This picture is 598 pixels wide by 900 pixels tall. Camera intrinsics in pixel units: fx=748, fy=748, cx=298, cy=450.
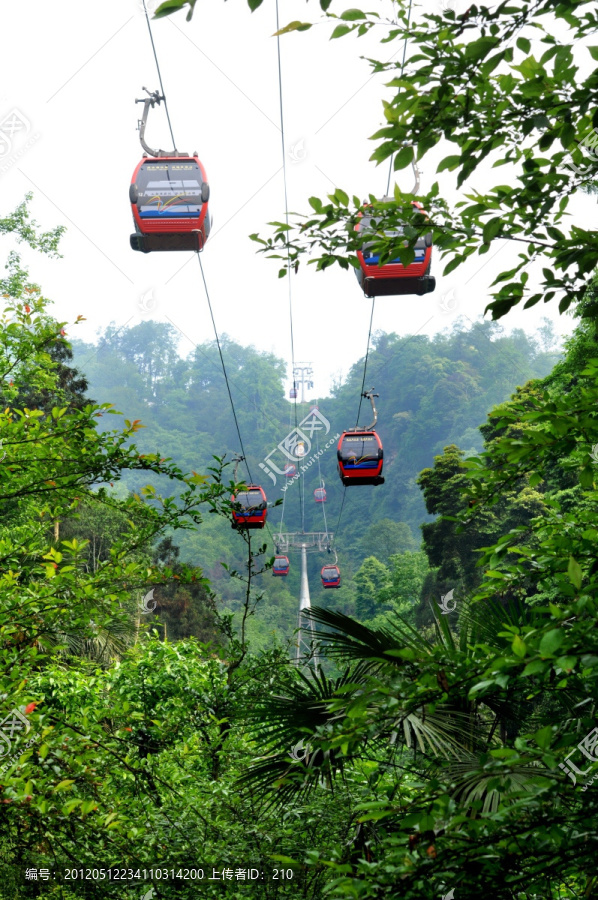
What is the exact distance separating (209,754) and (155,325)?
9591cm

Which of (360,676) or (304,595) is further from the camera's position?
(304,595)

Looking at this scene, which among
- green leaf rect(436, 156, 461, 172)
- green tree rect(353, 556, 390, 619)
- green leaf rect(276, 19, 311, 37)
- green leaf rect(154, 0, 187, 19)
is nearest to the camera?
green leaf rect(154, 0, 187, 19)

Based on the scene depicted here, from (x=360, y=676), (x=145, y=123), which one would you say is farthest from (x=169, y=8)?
(x=145, y=123)

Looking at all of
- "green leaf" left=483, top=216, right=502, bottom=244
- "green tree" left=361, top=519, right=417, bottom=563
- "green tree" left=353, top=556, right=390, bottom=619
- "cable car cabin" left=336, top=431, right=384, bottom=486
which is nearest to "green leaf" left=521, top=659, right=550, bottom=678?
"green leaf" left=483, top=216, right=502, bottom=244

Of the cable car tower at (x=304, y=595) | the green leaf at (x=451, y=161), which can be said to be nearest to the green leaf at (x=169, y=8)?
the green leaf at (x=451, y=161)

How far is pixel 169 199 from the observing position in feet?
30.8

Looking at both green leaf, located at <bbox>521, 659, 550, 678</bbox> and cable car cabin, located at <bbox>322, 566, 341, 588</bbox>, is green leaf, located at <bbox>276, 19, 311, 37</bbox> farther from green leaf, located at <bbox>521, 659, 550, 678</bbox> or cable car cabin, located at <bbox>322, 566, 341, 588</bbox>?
cable car cabin, located at <bbox>322, 566, 341, 588</bbox>

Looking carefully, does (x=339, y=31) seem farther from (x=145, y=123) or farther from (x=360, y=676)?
(x=145, y=123)

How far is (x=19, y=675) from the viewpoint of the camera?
3182 mm

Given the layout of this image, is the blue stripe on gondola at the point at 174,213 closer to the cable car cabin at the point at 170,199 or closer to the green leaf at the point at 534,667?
the cable car cabin at the point at 170,199

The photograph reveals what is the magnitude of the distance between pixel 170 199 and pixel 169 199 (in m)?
0.01

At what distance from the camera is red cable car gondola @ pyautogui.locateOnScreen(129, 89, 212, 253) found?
9.37 m

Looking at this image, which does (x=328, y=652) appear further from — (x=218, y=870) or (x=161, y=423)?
(x=161, y=423)

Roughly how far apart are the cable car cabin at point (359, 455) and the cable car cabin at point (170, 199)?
5829 mm
